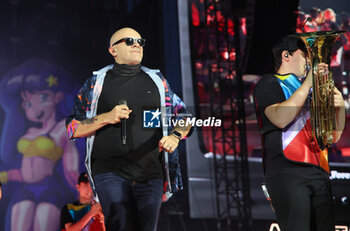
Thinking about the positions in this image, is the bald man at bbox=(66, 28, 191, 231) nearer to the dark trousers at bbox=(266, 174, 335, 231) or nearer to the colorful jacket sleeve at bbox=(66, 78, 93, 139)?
the colorful jacket sleeve at bbox=(66, 78, 93, 139)

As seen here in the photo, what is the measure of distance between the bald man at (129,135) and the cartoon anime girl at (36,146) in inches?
71.4

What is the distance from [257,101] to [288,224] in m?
0.77

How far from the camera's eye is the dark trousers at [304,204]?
305 centimetres

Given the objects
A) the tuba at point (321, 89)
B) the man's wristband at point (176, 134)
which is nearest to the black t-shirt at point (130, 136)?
the man's wristband at point (176, 134)

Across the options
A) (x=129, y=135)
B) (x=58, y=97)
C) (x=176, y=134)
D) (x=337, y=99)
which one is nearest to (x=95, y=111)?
(x=129, y=135)

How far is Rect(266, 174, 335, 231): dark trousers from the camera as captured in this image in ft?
10.0

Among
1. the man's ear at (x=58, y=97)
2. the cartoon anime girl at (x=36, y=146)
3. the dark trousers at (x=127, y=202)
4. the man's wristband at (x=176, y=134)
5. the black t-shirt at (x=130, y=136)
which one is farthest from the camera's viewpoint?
the man's ear at (x=58, y=97)

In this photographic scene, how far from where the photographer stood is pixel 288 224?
3.10 meters

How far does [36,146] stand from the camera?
538 centimetres

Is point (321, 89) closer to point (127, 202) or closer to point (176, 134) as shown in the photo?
point (176, 134)

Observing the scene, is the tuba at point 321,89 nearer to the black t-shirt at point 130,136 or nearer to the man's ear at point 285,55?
the man's ear at point 285,55

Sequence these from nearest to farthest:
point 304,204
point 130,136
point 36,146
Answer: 1. point 304,204
2. point 130,136
3. point 36,146

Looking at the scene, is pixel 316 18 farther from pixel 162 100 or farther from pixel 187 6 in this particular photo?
pixel 162 100

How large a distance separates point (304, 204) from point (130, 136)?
1.19 meters
